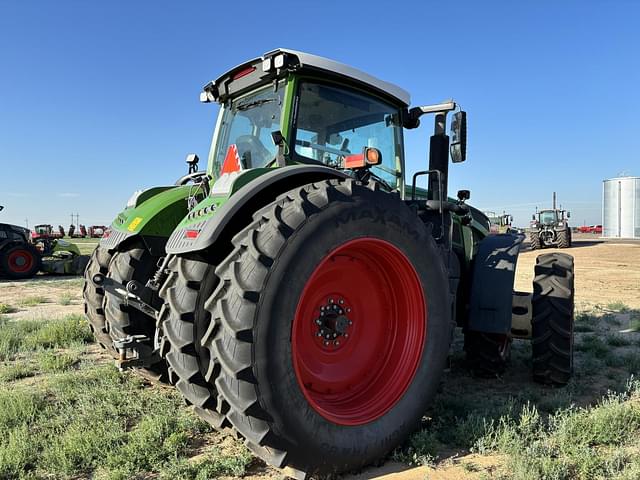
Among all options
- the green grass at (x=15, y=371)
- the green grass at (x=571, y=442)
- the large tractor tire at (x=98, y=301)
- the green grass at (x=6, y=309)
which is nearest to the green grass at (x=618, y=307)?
the green grass at (x=571, y=442)

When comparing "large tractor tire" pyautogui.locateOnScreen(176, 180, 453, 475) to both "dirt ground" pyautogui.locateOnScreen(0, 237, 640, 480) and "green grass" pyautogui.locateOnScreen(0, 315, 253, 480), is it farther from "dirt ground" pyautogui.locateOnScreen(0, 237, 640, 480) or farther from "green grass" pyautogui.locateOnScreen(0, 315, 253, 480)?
"green grass" pyautogui.locateOnScreen(0, 315, 253, 480)

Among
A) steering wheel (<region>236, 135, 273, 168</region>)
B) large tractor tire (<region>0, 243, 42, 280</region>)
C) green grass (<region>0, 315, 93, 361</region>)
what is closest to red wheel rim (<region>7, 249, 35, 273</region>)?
large tractor tire (<region>0, 243, 42, 280</region>)

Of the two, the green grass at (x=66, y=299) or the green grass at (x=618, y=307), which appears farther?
the green grass at (x=66, y=299)

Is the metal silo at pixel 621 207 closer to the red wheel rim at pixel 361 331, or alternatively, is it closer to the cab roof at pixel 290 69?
the cab roof at pixel 290 69

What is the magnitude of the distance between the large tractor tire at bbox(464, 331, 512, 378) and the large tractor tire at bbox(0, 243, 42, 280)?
15.2 meters

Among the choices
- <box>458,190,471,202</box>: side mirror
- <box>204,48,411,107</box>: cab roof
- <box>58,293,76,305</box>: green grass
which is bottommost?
<box>58,293,76,305</box>: green grass

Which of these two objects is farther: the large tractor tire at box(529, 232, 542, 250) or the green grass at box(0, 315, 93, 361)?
the large tractor tire at box(529, 232, 542, 250)

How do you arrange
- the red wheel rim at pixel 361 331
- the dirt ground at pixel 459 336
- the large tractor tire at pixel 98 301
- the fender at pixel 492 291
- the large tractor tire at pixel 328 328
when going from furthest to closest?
the large tractor tire at pixel 98 301 → the fender at pixel 492 291 → the red wheel rim at pixel 361 331 → the dirt ground at pixel 459 336 → the large tractor tire at pixel 328 328

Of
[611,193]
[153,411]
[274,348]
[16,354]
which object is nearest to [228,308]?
[274,348]

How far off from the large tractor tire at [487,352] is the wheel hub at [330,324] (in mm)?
1867

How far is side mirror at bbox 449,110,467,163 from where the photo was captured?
406cm

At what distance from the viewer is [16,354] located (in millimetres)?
5391

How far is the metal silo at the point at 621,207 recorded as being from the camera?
38.8 meters

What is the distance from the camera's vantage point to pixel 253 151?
3.79m
